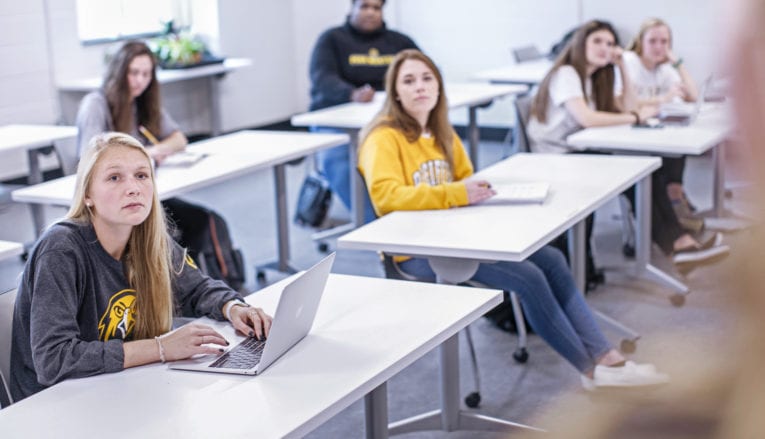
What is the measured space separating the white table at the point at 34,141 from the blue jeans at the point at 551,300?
2.40 metres

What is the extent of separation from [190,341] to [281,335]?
0.19m

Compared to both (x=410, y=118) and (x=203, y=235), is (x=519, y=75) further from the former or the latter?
(x=410, y=118)

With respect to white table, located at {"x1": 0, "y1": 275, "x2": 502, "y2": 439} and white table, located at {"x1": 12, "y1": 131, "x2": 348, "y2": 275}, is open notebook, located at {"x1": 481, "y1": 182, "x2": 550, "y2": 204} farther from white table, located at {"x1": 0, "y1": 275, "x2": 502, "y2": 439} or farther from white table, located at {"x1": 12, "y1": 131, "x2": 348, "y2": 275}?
white table, located at {"x1": 12, "y1": 131, "x2": 348, "y2": 275}

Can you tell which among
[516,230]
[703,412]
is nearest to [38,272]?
[516,230]

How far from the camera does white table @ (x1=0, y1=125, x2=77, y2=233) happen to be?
485cm

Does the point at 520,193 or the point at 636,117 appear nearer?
the point at 520,193

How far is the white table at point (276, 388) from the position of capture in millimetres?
1738

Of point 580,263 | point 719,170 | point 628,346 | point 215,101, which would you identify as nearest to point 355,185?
point 580,263

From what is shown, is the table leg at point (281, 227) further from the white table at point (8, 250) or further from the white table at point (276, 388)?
the white table at point (276, 388)

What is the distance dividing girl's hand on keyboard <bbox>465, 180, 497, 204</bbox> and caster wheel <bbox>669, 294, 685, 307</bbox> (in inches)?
49.8

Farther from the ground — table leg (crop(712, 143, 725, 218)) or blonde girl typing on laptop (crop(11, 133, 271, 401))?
table leg (crop(712, 143, 725, 218))

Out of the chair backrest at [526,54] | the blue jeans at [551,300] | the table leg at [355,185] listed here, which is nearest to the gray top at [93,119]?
the table leg at [355,185]

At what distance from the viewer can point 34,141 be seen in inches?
193

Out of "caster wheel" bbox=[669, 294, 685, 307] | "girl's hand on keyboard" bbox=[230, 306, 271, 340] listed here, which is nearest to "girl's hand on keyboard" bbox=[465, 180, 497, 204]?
"girl's hand on keyboard" bbox=[230, 306, 271, 340]
